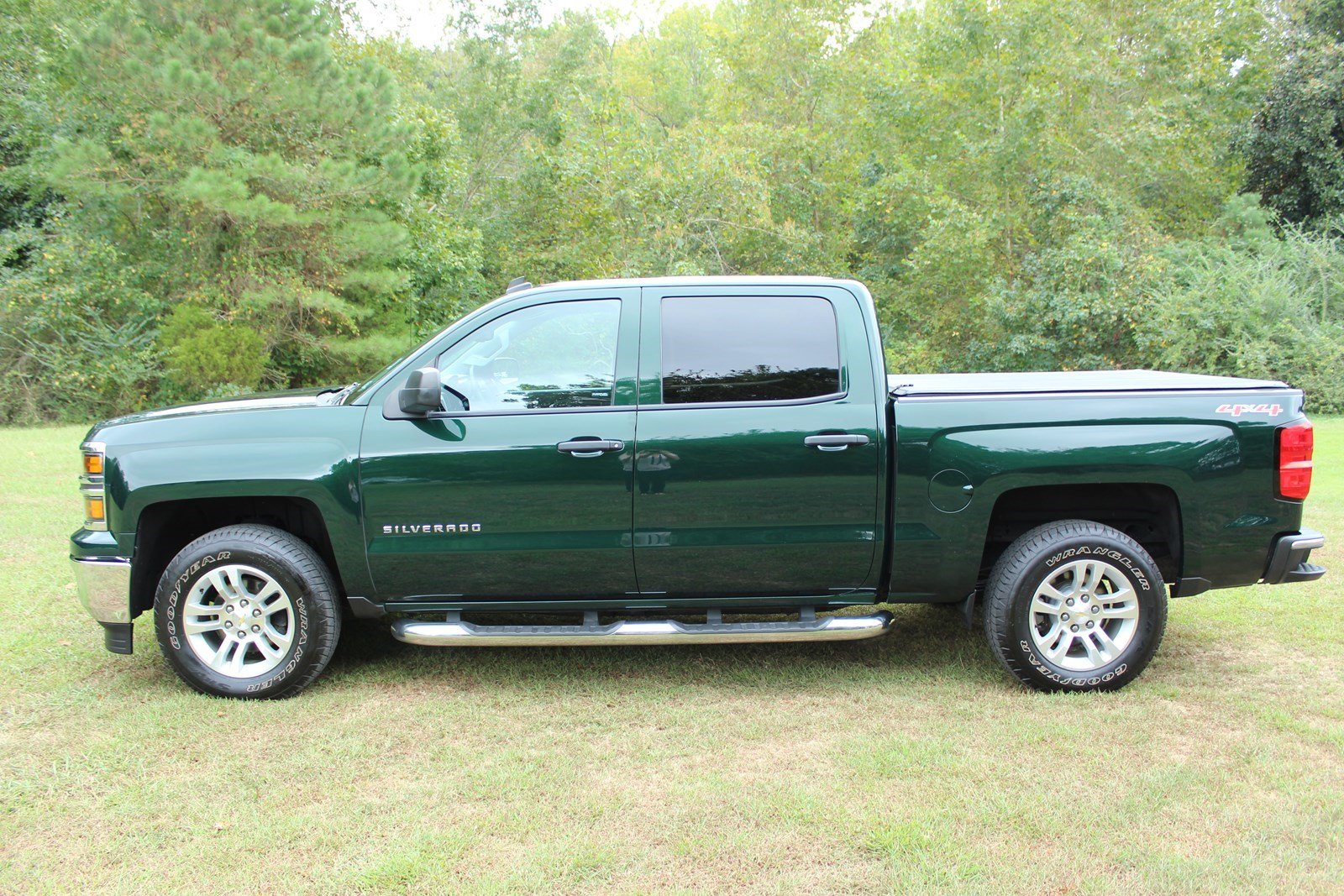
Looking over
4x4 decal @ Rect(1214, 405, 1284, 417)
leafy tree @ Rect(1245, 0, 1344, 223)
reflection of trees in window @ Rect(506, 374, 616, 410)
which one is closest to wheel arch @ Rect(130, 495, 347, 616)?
reflection of trees in window @ Rect(506, 374, 616, 410)

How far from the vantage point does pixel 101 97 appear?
60.3 ft

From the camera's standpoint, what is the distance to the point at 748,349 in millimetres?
4516

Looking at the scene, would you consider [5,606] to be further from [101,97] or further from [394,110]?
[394,110]

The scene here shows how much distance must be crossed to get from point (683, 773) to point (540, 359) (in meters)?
1.89

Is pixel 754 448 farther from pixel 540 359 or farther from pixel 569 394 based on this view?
pixel 540 359

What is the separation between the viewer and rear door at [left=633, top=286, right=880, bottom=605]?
14.3ft

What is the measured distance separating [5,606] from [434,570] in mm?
3194

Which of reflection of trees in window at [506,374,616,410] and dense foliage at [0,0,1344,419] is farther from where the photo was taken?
dense foliage at [0,0,1344,419]

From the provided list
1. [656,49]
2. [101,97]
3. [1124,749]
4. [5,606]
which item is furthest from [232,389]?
[656,49]

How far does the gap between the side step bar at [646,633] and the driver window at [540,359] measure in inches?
38.6

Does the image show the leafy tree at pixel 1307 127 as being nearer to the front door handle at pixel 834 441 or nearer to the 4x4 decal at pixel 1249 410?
the 4x4 decal at pixel 1249 410

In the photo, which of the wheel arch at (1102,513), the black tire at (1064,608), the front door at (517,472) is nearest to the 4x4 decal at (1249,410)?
the wheel arch at (1102,513)

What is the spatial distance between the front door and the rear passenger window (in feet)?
0.69

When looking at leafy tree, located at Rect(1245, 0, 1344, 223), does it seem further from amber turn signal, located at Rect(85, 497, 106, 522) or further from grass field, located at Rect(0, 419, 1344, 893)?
amber turn signal, located at Rect(85, 497, 106, 522)
